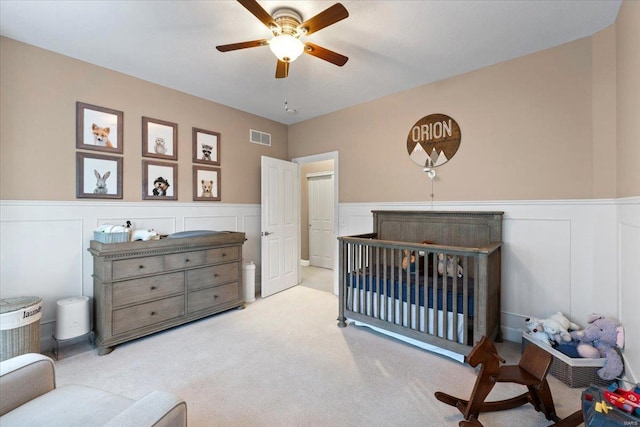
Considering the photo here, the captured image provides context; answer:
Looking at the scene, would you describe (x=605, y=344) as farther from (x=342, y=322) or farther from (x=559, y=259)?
(x=342, y=322)

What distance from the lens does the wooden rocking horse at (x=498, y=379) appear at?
1.54m

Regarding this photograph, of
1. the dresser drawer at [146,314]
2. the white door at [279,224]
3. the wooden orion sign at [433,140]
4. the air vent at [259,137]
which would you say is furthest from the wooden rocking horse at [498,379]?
the air vent at [259,137]

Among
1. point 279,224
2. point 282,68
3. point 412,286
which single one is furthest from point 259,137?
point 412,286

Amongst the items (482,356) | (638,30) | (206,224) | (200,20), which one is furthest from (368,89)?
(482,356)

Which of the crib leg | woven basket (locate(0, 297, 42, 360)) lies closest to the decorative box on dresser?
woven basket (locate(0, 297, 42, 360))

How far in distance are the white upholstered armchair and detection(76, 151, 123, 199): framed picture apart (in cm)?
195

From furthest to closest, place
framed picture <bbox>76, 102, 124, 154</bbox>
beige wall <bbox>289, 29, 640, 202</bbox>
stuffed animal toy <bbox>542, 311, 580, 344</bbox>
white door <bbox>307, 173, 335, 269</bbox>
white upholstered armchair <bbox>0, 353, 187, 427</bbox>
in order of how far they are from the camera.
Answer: white door <bbox>307, 173, 335, 269</bbox>, framed picture <bbox>76, 102, 124, 154</bbox>, beige wall <bbox>289, 29, 640, 202</bbox>, stuffed animal toy <bbox>542, 311, 580, 344</bbox>, white upholstered armchair <bbox>0, 353, 187, 427</bbox>

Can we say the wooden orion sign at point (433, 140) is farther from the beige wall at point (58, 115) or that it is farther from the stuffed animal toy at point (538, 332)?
the beige wall at point (58, 115)

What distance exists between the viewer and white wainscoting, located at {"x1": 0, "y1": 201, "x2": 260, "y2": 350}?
7.55ft

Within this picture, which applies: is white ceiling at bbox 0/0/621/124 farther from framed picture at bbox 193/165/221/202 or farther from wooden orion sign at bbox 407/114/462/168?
framed picture at bbox 193/165/221/202

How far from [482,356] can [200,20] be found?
2.88 meters

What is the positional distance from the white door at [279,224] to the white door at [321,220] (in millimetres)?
1299

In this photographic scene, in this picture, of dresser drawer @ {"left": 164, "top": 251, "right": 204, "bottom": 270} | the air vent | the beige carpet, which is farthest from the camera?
the air vent

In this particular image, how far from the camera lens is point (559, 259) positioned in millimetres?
2414
